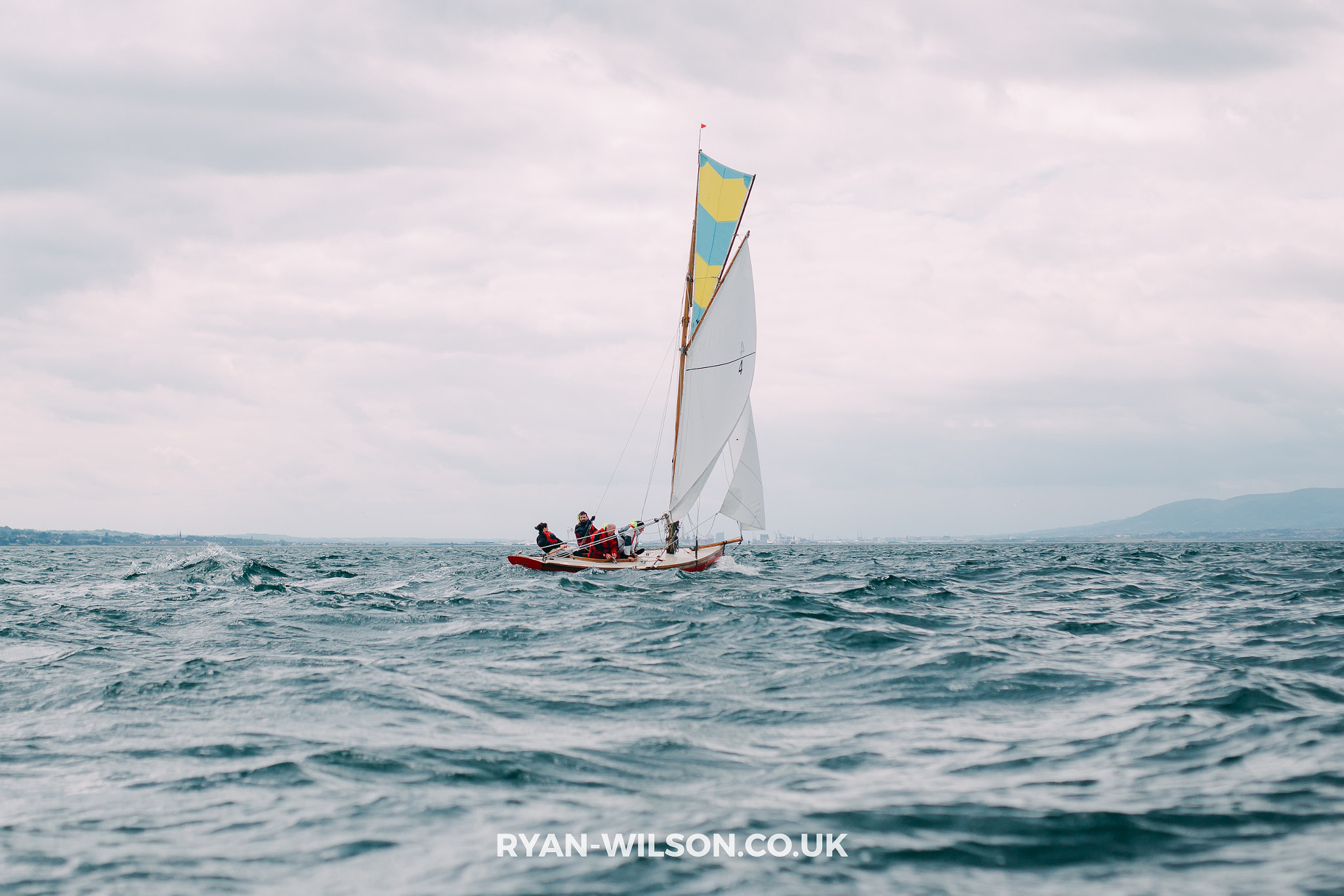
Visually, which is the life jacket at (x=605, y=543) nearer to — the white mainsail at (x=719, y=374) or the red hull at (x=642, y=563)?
the red hull at (x=642, y=563)

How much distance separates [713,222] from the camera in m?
35.9

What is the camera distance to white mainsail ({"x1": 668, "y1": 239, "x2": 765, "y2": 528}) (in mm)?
32281

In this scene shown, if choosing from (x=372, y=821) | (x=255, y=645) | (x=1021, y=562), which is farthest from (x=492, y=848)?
(x=1021, y=562)

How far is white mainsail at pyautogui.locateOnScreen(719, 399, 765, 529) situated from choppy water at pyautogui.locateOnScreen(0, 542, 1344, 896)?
17312 mm

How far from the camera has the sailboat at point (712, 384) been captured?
3234 cm

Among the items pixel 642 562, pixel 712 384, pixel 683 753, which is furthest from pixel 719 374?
pixel 683 753

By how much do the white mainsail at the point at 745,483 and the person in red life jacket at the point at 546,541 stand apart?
6563mm

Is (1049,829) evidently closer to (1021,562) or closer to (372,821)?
(372,821)

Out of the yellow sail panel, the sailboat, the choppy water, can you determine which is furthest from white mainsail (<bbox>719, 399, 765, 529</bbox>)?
the choppy water

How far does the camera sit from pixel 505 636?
16.9m

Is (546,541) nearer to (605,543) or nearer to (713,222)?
(605,543)

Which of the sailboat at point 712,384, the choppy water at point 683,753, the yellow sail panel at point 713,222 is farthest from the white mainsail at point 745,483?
the choppy water at point 683,753

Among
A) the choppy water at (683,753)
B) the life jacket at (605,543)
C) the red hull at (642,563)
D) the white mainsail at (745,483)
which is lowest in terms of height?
the choppy water at (683,753)

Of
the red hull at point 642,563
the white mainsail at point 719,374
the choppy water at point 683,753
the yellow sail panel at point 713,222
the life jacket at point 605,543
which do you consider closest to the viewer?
the choppy water at point 683,753
